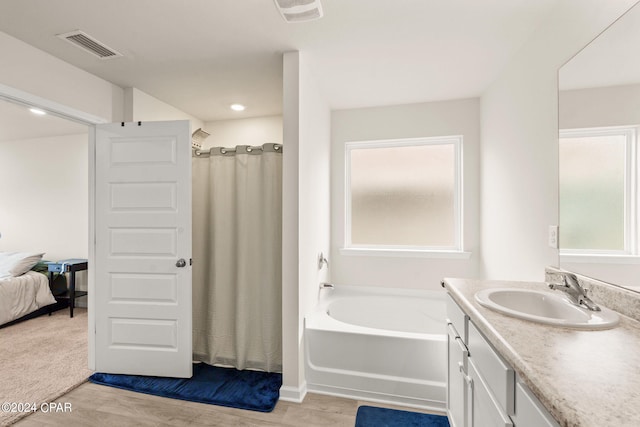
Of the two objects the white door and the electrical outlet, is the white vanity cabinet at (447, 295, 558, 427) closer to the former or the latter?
the electrical outlet

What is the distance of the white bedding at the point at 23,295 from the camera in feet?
11.3

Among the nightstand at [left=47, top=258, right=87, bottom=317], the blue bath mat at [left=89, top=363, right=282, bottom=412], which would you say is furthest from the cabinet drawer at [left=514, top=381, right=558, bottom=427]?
the nightstand at [left=47, top=258, right=87, bottom=317]

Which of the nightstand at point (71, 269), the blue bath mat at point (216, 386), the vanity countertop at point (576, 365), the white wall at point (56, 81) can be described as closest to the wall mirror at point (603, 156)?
the vanity countertop at point (576, 365)

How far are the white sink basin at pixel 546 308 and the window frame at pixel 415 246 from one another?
150 centimetres

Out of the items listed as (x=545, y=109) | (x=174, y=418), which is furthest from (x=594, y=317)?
(x=174, y=418)

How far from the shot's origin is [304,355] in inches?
87.5

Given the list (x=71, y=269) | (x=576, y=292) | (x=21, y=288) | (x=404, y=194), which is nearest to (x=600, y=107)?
(x=576, y=292)

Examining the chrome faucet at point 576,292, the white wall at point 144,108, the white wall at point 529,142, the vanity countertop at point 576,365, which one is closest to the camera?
the vanity countertop at point 576,365

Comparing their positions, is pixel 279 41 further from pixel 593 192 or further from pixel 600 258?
pixel 600 258

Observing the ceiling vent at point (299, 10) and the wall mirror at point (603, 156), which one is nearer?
the wall mirror at point (603, 156)

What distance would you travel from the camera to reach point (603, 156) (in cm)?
128

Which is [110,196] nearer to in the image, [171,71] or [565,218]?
[171,71]

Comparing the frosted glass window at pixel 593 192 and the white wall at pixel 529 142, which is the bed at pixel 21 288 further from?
the frosted glass window at pixel 593 192

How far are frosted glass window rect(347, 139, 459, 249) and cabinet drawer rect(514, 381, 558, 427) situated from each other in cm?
238
